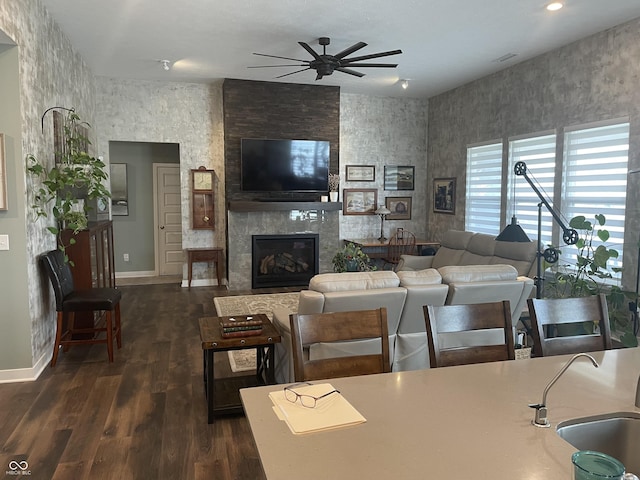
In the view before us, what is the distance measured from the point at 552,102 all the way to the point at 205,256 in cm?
520

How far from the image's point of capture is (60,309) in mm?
3998

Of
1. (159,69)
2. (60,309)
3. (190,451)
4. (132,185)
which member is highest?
(159,69)

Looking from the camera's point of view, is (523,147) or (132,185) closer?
(523,147)

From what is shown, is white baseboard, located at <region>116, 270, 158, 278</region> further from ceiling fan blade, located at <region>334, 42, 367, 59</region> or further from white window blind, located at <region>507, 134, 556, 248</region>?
white window blind, located at <region>507, 134, 556, 248</region>

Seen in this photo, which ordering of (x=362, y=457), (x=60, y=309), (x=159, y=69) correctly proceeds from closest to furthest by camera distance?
(x=362, y=457)
(x=60, y=309)
(x=159, y=69)

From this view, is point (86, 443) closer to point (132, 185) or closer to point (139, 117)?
point (139, 117)

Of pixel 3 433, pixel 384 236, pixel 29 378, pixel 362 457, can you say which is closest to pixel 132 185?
pixel 384 236

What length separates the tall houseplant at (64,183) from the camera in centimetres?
396

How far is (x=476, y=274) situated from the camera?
338 cm

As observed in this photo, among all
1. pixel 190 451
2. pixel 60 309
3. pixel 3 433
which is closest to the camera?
pixel 190 451

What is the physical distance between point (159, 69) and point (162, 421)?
5.05 meters

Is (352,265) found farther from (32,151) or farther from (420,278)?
(32,151)

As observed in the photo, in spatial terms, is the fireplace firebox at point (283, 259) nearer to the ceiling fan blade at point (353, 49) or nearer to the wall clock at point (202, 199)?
the wall clock at point (202, 199)

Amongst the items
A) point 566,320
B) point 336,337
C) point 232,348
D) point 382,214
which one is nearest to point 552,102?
point 382,214
